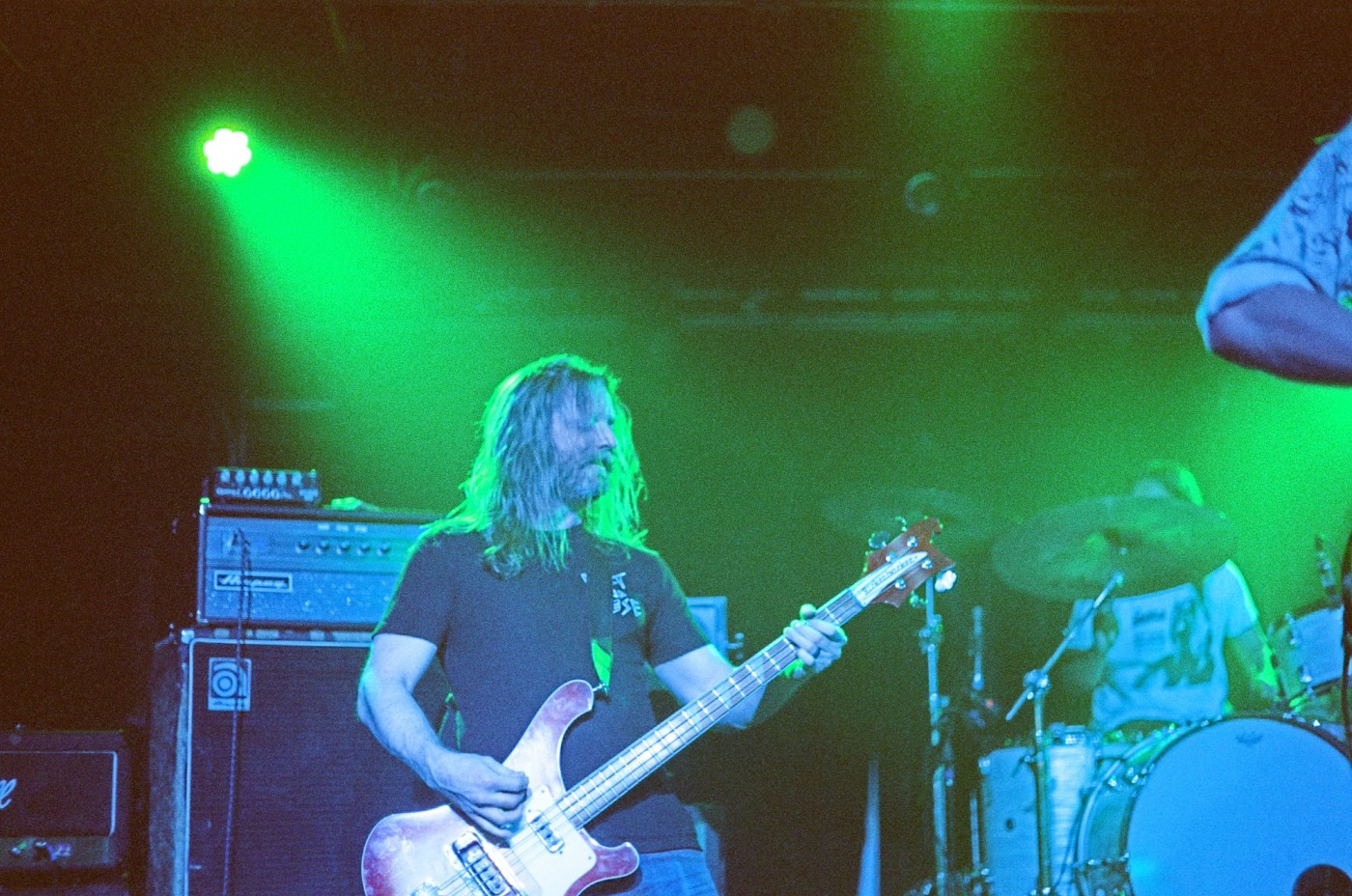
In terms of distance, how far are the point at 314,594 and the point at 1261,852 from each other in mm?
3197

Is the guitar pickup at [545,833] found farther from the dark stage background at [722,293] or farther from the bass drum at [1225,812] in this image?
the bass drum at [1225,812]

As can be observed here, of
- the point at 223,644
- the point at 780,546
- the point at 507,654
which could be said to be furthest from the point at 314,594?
the point at 780,546

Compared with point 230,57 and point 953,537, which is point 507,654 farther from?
point 953,537

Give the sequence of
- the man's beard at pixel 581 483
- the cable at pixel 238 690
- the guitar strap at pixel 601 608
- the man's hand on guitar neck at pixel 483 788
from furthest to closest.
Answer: the cable at pixel 238 690, the man's beard at pixel 581 483, the guitar strap at pixel 601 608, the man's hand on guitar neck at pixel 483 788

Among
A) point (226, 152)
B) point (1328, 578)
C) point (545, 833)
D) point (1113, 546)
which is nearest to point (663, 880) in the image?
point (545, 833)

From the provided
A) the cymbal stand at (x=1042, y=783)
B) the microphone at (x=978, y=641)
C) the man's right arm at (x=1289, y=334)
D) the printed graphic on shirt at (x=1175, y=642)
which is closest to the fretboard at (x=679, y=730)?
the cymbal stand at (x=1042, y=783)

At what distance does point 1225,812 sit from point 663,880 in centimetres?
246

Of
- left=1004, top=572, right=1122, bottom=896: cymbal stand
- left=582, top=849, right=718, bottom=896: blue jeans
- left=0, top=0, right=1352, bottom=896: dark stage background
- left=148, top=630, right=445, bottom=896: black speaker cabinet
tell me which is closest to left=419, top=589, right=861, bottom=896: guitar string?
left=582, top=849, right=718, bottom=896: blue jeans

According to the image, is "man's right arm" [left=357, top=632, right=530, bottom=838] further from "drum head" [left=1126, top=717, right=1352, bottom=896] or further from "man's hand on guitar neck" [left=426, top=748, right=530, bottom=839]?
"drum head" [left=1126, top=717, right=1352, bottom=896]

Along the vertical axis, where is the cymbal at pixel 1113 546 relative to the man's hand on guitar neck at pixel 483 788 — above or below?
above

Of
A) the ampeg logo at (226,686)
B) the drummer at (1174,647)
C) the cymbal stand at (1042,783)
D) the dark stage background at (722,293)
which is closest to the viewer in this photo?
the ampeg logo at (226,686)

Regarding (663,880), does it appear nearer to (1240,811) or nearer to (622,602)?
(622,602)

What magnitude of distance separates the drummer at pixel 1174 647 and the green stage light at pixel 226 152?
421 centimetres

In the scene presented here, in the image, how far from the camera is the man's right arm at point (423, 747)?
9.99 ft
